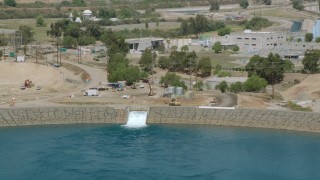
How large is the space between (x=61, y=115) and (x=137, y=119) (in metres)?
3.63

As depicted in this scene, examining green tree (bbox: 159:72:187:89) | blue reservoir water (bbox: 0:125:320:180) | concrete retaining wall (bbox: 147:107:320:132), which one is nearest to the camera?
blue reservoir water (bbox: 0:125:320:180)

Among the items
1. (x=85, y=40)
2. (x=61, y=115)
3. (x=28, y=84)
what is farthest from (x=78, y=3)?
(x=61, y=115)

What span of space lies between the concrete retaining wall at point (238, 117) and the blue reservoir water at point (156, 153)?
2.45ft

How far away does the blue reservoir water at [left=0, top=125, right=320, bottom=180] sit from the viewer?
23.6 metres

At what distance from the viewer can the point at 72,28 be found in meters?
61.5

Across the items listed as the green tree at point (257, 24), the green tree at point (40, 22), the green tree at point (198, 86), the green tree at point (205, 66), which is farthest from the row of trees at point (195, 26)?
the green tree at point (198, 86)

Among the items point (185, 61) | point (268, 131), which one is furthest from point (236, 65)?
point (268, 131)

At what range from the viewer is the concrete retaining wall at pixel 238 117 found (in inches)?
1214

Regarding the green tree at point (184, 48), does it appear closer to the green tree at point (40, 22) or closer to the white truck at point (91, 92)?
the white truck at point (91, 92)

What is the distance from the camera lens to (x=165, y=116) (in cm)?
3231

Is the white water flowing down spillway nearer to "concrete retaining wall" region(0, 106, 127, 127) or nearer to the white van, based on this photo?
"concrete retaining wall" region(0, 106, 127, 127)

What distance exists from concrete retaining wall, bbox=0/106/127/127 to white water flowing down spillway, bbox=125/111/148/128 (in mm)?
297

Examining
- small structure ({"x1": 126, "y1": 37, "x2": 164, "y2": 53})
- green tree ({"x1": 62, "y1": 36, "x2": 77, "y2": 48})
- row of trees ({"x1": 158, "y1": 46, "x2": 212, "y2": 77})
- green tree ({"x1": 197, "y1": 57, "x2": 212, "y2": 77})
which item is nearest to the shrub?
green tree ({"x1": 197, "y1": 57, "x2": 212, "y2": 77})

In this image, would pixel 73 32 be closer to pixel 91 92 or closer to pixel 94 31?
pixel 94 31
